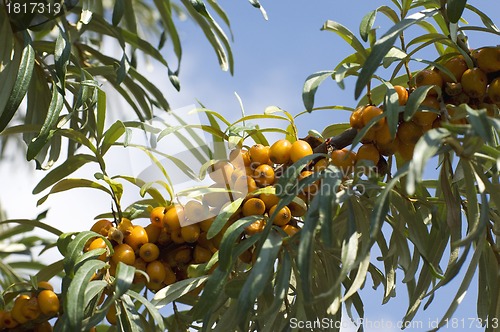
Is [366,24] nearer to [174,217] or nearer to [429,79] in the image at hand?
[429,79]

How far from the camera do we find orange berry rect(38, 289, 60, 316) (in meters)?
1.21

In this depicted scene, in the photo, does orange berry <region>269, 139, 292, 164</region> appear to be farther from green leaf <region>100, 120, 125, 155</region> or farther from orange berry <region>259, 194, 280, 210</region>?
green leaf <region>100, 120, 125, 155</region>

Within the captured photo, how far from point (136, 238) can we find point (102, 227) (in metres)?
0.08

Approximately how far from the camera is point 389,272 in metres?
1.23

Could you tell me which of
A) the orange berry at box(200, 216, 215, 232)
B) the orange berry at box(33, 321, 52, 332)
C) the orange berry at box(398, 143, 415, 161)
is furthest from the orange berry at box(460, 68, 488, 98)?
the orange berry at box(33, 321, 52, 332)

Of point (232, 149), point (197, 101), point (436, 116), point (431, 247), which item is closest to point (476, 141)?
point (436, 116)

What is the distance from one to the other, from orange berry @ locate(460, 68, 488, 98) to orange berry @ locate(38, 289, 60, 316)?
0.70 meters

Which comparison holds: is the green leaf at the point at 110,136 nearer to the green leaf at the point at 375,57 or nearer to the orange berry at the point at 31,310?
the orange berry at the point at 31,310

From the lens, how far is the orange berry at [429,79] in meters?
1.17

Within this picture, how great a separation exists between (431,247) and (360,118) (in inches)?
9.8

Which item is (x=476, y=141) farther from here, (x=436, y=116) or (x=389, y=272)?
(x=389, y=272)

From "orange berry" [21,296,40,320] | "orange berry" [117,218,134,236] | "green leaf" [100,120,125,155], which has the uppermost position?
"green leaf" [100,120,125,155]

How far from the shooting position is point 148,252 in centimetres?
124

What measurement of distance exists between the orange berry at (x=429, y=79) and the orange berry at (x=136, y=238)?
1.61 ft
